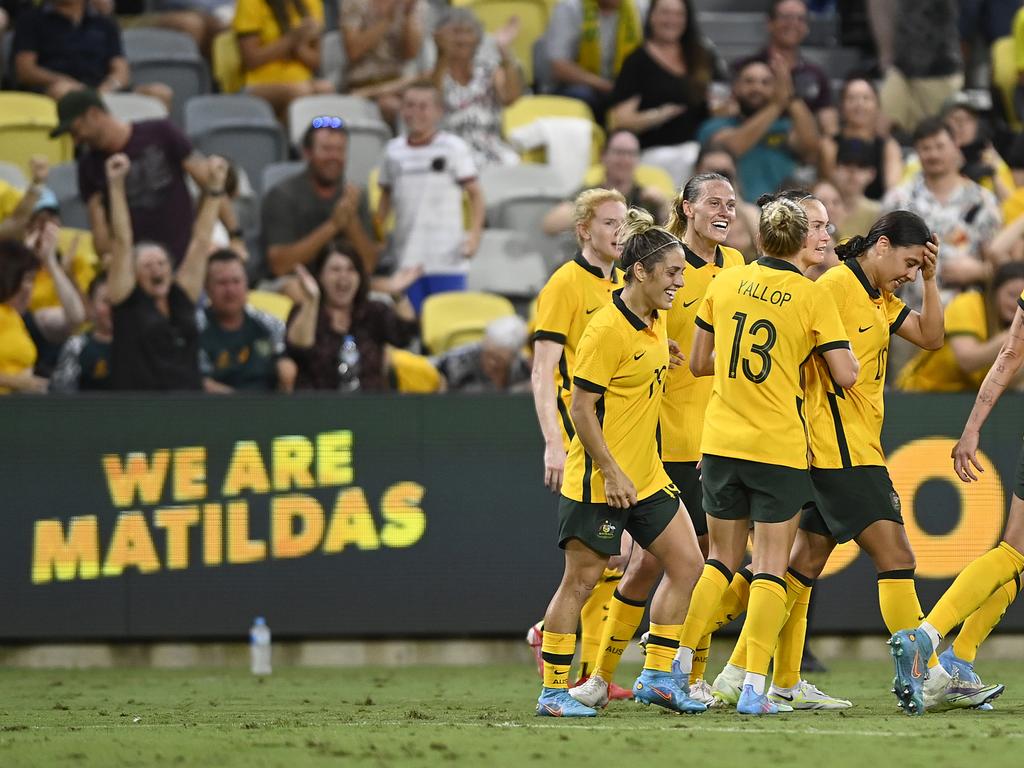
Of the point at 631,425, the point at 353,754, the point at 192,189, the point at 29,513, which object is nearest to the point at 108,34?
the point at 192,189

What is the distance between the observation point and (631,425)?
721 cm

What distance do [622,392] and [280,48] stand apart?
326 inches

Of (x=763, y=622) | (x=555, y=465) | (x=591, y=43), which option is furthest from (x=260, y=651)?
(x=591, y=43)

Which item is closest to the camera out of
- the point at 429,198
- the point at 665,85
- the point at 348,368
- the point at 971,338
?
the point at 971,338

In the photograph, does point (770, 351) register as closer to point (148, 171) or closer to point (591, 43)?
point (148, 171)

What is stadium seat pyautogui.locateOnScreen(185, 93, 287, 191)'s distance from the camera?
1403cm

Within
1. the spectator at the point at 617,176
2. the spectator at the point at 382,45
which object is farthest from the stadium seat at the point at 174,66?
the spectator at the point at 617,176

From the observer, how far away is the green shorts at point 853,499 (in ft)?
23.7

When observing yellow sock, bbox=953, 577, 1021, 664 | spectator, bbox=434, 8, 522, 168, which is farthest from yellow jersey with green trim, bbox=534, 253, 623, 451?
spectator, bbox=434, 8, 522, 168

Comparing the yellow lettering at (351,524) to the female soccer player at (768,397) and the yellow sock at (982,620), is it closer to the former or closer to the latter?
the female soccer player at (768,397)

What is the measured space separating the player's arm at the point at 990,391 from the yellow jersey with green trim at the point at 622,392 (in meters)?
1.26

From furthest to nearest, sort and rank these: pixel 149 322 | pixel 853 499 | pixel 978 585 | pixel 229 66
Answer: pixel 229 66 → pixel 149 322 → pixel 978 585 → pixel 853 499

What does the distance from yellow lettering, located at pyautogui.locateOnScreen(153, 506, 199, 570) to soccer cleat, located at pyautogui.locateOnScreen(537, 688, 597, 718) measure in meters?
4.00

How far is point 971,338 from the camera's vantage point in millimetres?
10938
